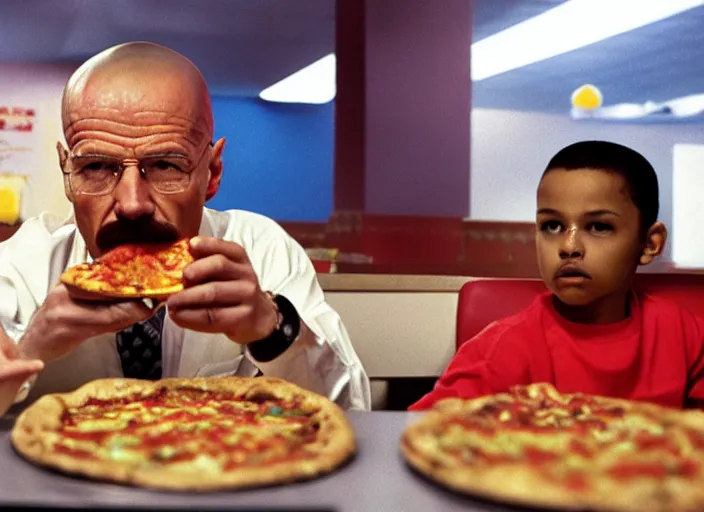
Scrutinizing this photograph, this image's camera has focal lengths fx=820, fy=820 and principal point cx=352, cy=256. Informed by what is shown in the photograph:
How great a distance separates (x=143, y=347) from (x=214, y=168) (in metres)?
0.36

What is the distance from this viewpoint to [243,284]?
3.42ft

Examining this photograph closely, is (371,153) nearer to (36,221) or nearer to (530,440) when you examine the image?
(36,221)

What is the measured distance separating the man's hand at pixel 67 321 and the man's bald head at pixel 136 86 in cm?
31

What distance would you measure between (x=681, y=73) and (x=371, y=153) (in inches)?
246

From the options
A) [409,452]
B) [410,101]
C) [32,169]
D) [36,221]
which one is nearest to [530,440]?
[409,452]

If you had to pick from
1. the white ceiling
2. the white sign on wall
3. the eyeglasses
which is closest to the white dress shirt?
the eyeglasses

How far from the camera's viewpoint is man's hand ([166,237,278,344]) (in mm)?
1010

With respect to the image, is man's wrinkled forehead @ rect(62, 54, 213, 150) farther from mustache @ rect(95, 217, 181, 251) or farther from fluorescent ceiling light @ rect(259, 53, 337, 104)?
fluorescent ceiling light @ rect(259, 53, 337, 104)

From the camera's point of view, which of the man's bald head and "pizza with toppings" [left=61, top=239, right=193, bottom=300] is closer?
"pizza with toppings" [left=61, top=239, right=193, bottom=300]

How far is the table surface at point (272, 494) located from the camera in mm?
593

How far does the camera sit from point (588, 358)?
4.42 feet

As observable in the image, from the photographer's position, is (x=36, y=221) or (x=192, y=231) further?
(x=36, y=221)

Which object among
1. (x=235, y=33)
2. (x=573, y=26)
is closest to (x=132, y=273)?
(x=235, y=33)

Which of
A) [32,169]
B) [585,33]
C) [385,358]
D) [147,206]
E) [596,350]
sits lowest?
[385,358]
